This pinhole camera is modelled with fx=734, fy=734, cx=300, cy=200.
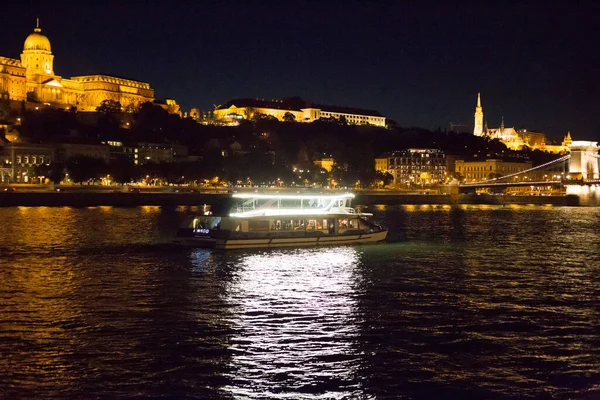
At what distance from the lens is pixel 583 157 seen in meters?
101

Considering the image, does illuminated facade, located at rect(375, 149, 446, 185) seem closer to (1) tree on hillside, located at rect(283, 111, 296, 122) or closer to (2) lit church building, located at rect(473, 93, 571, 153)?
(1) tree on hillside, located at rect(283, 111, 296, 122)

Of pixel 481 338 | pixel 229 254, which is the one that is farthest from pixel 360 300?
pixel 229 254

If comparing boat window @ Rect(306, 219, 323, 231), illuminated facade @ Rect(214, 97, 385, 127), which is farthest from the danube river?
illuminated facade @ Rect(214, 97, 385, 127)

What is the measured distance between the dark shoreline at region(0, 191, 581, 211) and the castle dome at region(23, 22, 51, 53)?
5810 centimetres

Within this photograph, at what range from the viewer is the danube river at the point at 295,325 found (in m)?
9.79

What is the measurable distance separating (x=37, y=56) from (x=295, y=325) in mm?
111738

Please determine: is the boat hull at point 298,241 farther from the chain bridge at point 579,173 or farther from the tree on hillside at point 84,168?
the chain bridge at point 579,173

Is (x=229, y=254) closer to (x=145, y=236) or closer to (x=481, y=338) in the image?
(x=145, y=236)

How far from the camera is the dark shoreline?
197 ft

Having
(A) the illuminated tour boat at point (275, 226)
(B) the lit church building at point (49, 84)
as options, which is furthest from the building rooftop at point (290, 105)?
(A) the illuminated tour boat at point (275, 226)

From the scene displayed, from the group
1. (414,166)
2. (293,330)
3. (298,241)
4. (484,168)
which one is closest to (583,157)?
(484,168)

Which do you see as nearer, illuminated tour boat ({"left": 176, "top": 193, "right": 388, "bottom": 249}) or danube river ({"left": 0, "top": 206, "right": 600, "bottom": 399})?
danube river ({"left": 0, "top": 206, "right": 600, "bottom": 399})

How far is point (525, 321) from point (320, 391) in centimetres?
572

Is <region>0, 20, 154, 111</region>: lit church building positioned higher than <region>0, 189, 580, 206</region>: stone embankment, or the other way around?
<region>0, 20, 154, 111</region>: lit church building
